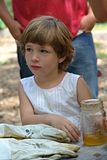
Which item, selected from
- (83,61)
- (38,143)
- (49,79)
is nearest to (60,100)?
(49,79)

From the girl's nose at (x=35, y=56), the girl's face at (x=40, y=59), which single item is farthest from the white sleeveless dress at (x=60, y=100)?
the girl's nose at (x=35, y=56)

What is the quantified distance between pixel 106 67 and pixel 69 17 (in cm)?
465

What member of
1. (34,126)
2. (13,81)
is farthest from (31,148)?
(13,81)

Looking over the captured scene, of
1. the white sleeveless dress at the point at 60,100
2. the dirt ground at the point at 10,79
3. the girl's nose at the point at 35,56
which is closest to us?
the girl's nose at the point at 35,56

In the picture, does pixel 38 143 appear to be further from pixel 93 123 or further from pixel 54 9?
pixel 54 9

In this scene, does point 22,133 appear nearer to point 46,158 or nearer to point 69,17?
point 46,158

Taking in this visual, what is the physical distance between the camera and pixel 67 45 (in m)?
2.91

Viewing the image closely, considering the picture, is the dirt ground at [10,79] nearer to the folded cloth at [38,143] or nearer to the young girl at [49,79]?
the young girl at [49,79]

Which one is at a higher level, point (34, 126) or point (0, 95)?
point (34, 126)

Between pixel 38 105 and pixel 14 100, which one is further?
pixel 14 100

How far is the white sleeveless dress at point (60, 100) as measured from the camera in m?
2.90

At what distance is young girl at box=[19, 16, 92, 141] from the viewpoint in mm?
2812

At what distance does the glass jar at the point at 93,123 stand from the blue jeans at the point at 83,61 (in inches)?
44.3

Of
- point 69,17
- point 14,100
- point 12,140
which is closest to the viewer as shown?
point 12,140
